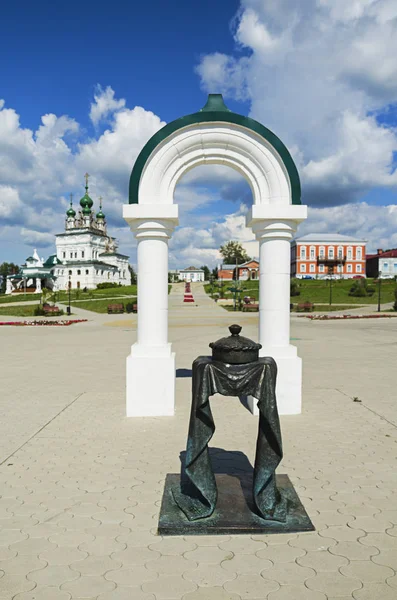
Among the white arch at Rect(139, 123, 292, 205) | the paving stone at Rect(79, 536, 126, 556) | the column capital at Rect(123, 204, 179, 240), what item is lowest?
the paving stone at Rect(79, 536, 126, 556)

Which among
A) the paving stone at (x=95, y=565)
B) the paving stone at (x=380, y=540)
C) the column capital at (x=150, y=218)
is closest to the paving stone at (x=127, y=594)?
the paving stone at (x=95, y=565)

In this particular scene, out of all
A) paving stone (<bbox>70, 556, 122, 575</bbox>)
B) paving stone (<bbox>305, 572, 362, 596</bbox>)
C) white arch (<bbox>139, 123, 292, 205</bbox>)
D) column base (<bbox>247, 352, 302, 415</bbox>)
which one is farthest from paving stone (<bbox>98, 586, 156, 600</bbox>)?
white arch (<bbox>139, 123, 292, 205</bbox>)

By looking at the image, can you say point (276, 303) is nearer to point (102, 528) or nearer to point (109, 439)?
point (109, 439)

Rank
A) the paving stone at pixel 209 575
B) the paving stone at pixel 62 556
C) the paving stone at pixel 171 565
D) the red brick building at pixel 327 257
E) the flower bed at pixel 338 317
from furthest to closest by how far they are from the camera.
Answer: the red brick building at pixel 327 257
the flower bed at pixel 338 317
the paving stone at pixel 62 556
the paving stone at pixel 171 565
the paving stone at pixel 209 575

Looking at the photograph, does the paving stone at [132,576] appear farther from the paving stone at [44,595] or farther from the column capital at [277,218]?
the column capital at [277,218]

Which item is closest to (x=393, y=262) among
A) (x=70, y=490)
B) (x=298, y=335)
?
(x=298, y=335)

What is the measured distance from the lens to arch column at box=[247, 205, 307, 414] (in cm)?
762

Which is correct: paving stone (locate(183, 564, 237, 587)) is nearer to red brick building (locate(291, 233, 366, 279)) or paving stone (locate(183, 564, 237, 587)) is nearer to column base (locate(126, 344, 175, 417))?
column base (locate(126, 344, 175, 417))

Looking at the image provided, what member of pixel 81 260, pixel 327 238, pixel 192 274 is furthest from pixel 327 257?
pixel 192 274

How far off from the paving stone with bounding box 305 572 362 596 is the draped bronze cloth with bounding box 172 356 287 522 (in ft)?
2.43

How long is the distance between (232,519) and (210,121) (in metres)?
6.05

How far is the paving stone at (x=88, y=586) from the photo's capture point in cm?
309

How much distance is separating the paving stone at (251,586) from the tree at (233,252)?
105 m

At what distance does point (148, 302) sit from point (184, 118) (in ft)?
10.2
